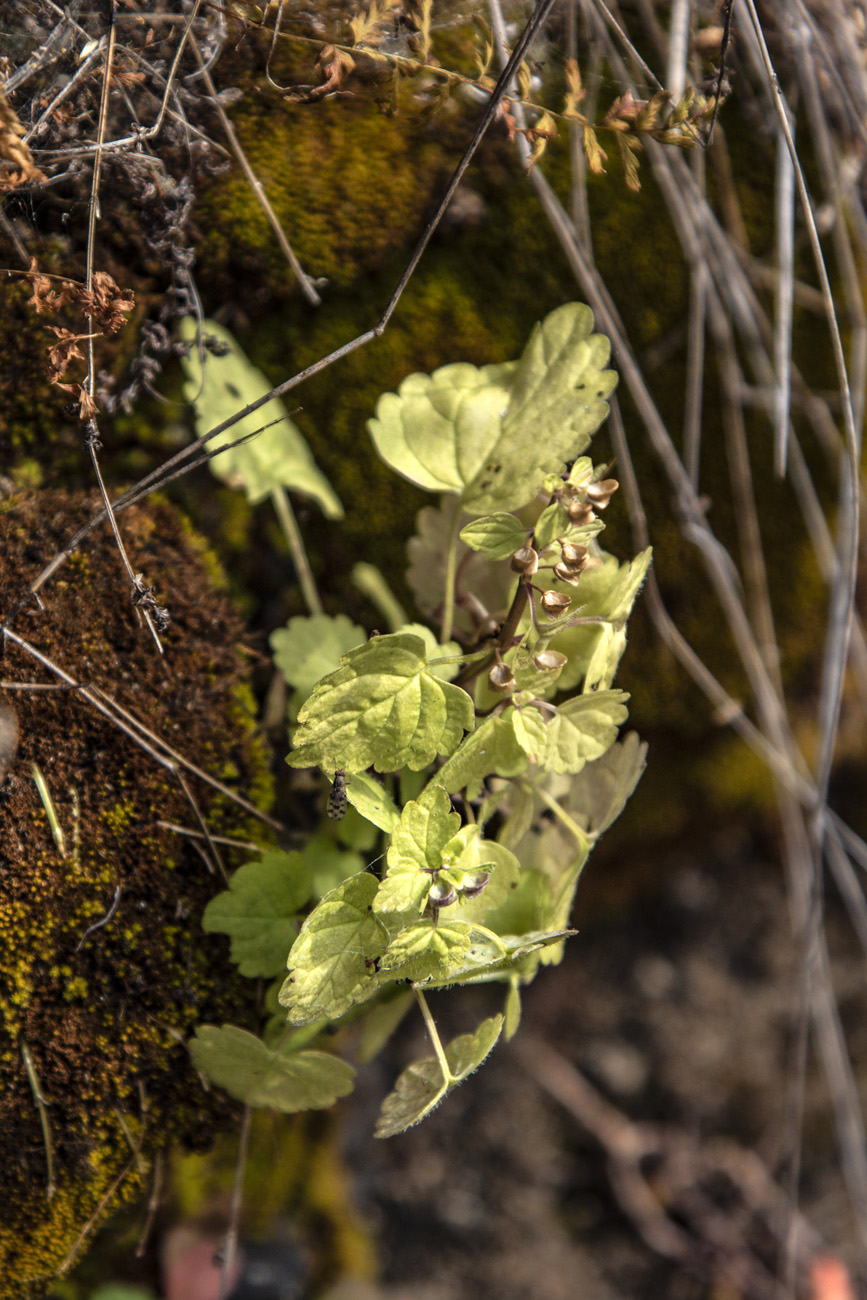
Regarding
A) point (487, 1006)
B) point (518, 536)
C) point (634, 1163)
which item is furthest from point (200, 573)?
point (634, 1163)

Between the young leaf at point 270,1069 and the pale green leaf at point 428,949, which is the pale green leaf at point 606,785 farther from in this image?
the young leaf at point 270,1069

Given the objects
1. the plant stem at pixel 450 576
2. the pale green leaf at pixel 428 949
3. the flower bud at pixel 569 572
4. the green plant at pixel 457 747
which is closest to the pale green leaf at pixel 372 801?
the green plant at pixel 457 747

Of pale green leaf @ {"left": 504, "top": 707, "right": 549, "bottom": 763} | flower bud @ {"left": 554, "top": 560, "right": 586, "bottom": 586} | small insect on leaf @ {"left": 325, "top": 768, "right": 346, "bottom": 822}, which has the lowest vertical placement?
small insect on leaf @ {"left": 325, "top": 768, "right": 346, "bottom": 822}

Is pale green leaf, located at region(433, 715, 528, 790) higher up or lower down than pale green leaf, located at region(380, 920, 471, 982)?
higher up

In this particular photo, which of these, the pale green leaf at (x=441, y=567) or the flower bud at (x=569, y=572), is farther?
the pale green leaf at (x=441, y=567)

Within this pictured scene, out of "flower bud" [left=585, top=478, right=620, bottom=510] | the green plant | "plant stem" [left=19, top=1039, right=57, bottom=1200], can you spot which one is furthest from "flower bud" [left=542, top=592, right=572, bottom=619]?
"plant stem" [left=19, top=1039, right=57, bottom=1200]

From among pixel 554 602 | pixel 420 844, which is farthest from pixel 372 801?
pixel 554 602

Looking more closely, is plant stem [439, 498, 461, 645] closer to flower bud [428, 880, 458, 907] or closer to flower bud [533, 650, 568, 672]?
flower bud [533, 650, 568, 672]

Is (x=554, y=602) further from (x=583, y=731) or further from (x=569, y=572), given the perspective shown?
(x=583, y=731)
